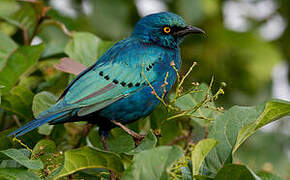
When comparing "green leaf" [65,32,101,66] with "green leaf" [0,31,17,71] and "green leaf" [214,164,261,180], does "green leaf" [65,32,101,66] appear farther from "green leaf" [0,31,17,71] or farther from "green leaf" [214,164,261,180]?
"green leaf" [214,164,261,180]

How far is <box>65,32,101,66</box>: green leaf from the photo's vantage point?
3822mm

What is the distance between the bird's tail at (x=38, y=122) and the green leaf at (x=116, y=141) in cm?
27

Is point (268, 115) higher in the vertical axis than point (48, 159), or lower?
higher

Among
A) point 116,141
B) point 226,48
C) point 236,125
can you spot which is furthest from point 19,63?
point 226,48

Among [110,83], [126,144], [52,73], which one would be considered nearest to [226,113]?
[126,144]

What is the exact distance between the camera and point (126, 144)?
307cm

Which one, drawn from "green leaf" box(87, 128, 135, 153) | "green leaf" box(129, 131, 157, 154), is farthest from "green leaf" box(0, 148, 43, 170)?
"green leaf" box(87, 128, 135, 153)

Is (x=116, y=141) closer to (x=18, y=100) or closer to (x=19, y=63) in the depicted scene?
(x=18, y=100)

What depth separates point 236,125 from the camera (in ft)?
8.96

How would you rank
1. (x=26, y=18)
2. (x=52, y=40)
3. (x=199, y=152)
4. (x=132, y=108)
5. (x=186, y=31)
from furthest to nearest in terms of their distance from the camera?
(x=52, y=40)
(x=26, y=18)
(x=186, y=31)
(x=132, y=108)
(x=199, y=152)

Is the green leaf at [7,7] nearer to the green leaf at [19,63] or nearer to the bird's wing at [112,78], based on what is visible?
A: the green leaf at [19,63]

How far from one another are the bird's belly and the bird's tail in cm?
31

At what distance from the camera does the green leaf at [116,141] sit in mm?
3057

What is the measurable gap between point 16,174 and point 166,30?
1910 millimetres
